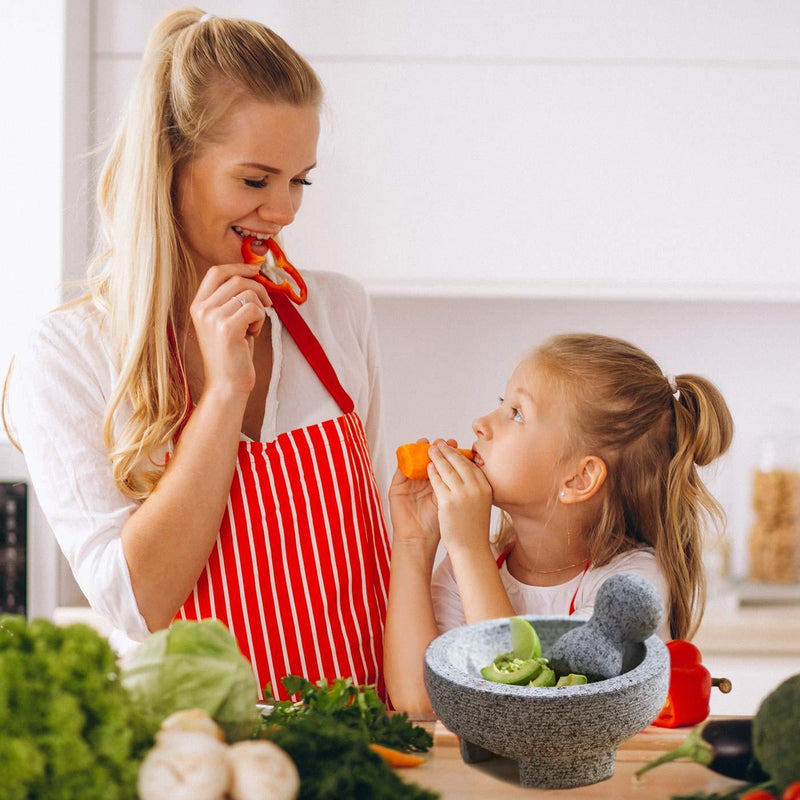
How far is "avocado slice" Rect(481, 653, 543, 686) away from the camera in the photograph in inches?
34.4

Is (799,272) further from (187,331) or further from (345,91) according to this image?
(187,331)

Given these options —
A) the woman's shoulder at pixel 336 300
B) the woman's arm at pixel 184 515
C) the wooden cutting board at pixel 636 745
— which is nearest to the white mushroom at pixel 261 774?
the wooden cutting board at pixel 636 745

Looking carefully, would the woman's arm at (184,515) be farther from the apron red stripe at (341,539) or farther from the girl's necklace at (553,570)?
the girl's necklace at (553,570)

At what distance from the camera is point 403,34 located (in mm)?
2447

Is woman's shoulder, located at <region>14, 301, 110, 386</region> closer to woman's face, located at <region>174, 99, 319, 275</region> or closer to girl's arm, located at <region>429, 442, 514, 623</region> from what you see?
woman's face, located at <region>174, 99, 319, 275</region>

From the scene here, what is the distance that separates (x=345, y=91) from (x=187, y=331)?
1144 millimetres

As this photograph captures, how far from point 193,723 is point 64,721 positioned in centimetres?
11

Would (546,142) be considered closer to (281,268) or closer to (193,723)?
(281,268)

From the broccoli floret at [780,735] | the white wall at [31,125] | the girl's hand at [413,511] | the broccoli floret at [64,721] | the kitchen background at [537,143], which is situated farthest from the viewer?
the kitchen background at [537,143]

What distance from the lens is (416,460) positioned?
155cm

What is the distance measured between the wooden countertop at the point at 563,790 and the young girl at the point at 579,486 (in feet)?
1.66

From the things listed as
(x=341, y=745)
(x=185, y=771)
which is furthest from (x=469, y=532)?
(x=185, y=771)

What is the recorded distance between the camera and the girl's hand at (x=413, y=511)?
1517 millimetres

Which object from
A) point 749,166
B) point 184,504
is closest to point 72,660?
point 184,504
